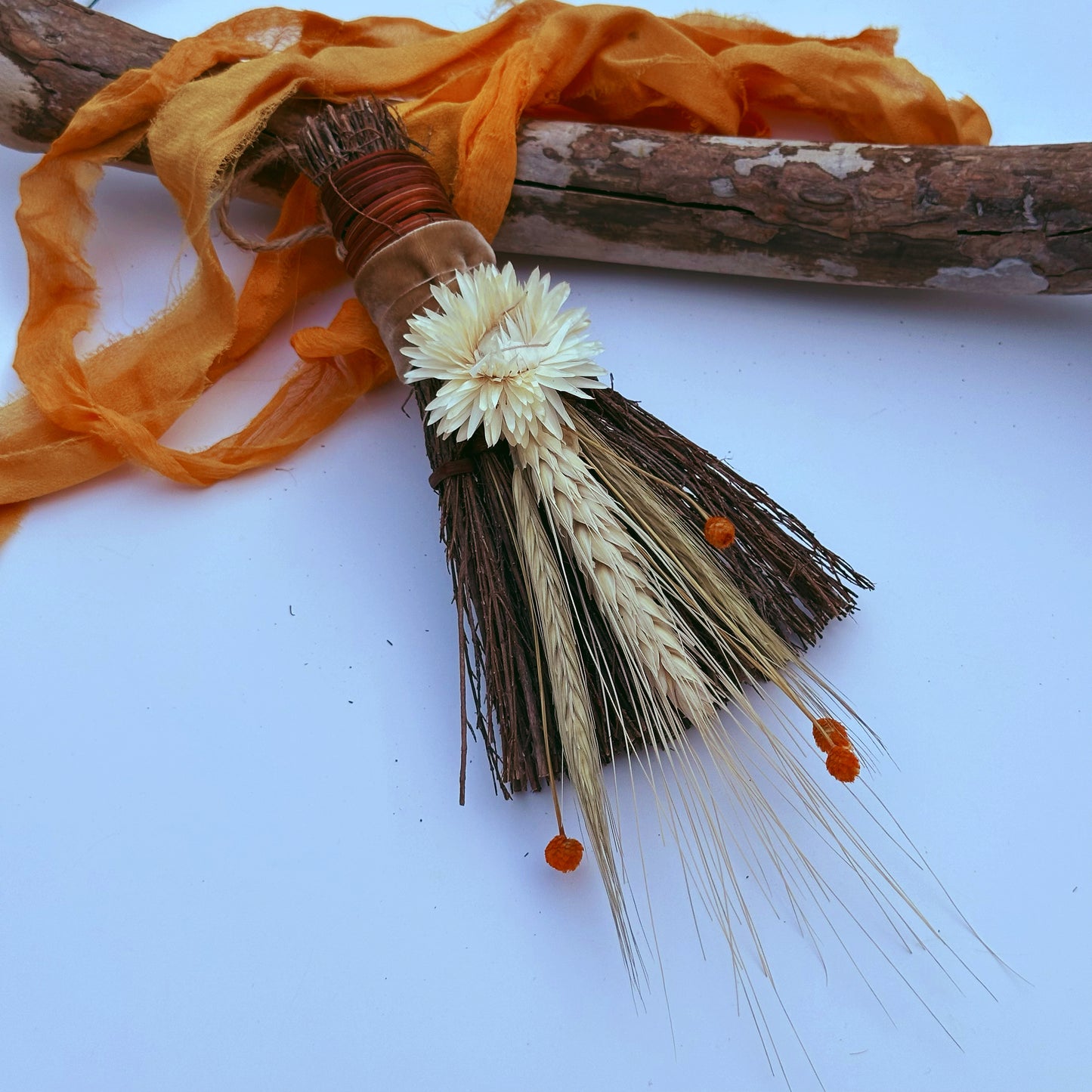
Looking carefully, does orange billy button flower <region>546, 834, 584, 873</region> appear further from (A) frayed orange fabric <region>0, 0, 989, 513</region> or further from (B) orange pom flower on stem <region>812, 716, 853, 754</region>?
(A) frayed orange fabric <region>0, 0, 989, 513</region>

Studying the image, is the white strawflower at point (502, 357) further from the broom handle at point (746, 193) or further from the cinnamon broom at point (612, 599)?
the broom handle at point (746, 193)

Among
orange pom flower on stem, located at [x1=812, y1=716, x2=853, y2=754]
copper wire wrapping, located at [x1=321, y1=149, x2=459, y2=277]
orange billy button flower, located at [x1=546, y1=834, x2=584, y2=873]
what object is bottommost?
orange billy button flower, located at [x1=546, y1=834, x2=584, y2=873]

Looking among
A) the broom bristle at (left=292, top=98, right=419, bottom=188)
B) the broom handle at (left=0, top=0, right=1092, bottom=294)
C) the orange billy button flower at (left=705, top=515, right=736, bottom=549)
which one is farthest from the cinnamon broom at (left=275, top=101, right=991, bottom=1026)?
the broom handle at (left=0, top=0, right=1092, bottom=294)

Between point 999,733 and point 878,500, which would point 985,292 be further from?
point 999,733

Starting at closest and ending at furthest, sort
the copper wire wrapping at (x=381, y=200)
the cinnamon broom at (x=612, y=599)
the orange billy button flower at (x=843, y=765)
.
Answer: the orange billy button flower at (x=843, y=765) → the cinnamon broom at (x=612, y=599) → the copper wire wrapping at (x=381, y=200)

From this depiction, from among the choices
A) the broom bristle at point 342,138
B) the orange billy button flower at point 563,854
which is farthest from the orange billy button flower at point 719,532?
the broom bristle at point 342,138

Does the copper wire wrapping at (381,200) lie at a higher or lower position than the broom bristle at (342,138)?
lower
